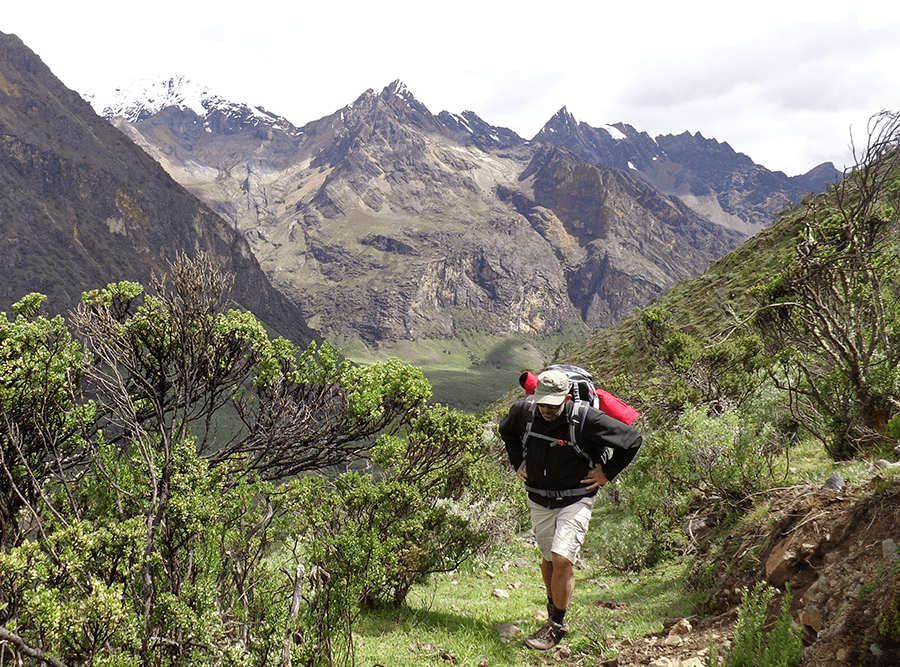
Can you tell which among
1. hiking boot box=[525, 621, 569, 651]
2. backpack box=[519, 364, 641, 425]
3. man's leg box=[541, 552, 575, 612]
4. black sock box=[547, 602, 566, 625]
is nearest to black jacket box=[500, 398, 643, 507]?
backpack box=[519, 364, 641, 425]

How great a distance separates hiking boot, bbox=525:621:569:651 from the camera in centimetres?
461

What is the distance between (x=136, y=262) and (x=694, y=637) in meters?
214

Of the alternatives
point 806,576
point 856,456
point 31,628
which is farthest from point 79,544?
point 856,456

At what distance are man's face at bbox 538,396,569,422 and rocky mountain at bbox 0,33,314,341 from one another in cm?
16164

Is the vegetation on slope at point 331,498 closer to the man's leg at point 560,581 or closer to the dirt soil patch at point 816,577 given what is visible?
the dirt soil patch at point 816,577

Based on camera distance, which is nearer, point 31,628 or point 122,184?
point 31,628

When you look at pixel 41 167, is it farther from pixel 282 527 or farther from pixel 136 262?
pixel 282 527

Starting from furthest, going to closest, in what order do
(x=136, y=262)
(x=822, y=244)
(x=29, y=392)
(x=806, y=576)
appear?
(x=136, y=262), (x=822, y=244), (x=29, y=392), (x=806, y=576)

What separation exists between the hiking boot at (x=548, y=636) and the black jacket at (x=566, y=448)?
126 centimetres

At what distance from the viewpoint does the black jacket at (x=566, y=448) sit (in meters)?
4.16

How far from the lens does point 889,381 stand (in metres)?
6.14

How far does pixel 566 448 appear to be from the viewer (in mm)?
4441

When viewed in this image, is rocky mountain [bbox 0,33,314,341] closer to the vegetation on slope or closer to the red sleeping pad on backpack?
the vegetation on slope

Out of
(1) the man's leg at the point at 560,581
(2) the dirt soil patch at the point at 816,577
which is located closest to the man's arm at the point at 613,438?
(1) the man's leg at the point at 560,581
